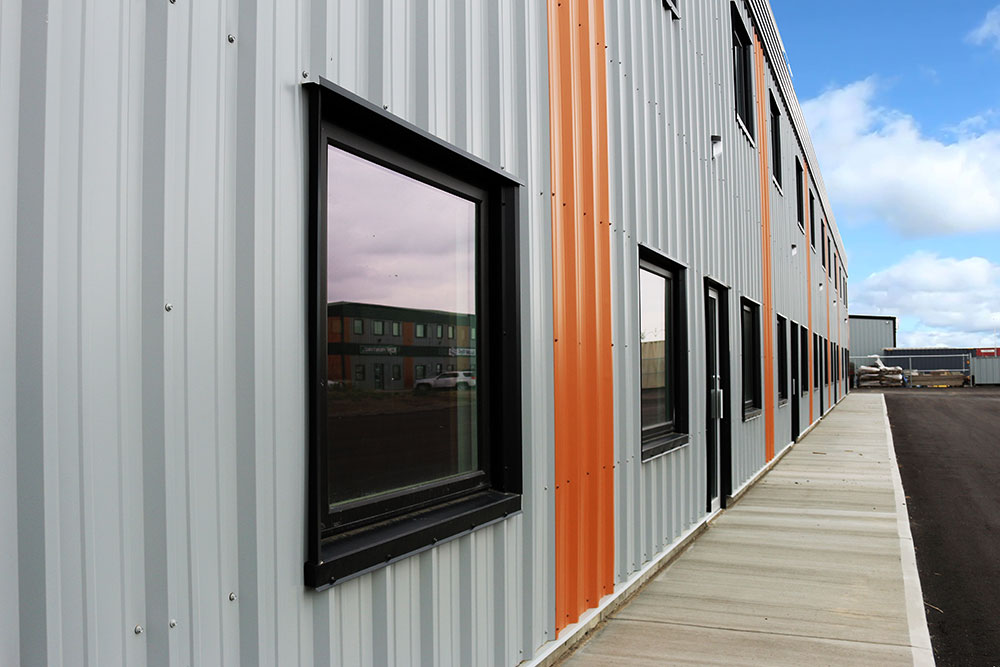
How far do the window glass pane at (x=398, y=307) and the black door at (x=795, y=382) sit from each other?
14.2 meters

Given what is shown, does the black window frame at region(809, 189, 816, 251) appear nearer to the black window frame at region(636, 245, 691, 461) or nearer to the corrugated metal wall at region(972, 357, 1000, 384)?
the black window frame at region(636, 245, 691, 461)

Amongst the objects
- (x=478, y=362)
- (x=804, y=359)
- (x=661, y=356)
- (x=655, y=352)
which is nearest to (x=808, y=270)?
(x=804, y=359)

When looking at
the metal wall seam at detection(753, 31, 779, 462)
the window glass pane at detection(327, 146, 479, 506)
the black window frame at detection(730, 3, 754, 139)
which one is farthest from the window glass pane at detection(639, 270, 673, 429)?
the metal wall seam at detection(753, 31, 779, 462)

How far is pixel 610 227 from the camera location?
5.38 meters

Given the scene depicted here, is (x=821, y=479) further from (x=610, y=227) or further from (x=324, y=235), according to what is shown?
(x=324, y=235)

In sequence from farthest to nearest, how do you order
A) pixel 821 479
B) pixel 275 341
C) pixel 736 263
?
pixel 821 479 → pixel 736 263 → pixel 275 341

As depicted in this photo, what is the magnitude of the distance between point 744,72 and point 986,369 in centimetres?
4891

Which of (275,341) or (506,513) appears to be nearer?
(275,341)

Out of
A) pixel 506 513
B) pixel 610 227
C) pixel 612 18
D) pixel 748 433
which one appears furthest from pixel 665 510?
pixel 748 433

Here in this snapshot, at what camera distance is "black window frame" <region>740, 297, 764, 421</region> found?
1130cm

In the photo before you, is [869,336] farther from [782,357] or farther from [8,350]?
[8,350]

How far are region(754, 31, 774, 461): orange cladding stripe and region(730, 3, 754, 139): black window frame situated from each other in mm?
417

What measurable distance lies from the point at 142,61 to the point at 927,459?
15194 mm

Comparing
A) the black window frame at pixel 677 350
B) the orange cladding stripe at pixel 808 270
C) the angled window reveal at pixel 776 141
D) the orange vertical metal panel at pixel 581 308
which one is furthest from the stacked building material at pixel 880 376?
the orange vertical metal panel at pixel 581 308
